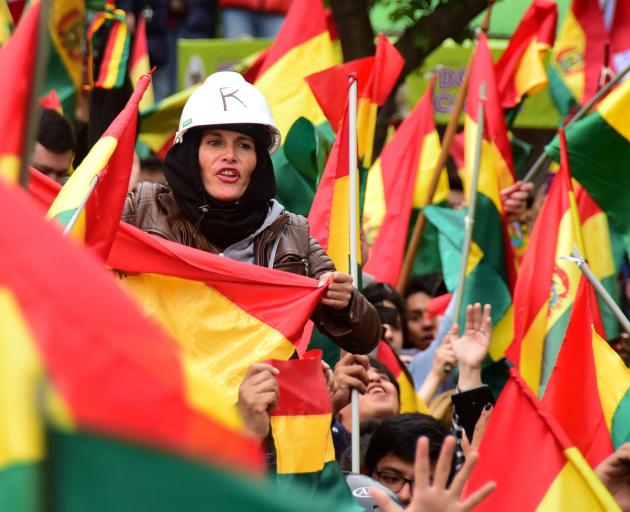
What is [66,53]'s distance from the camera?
277 inches

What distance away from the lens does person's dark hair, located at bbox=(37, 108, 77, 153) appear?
6.37 metres

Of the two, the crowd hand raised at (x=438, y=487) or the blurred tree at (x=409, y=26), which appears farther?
the blurred tree at (x=409, y=26)

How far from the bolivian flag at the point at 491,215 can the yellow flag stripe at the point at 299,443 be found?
2507 mm

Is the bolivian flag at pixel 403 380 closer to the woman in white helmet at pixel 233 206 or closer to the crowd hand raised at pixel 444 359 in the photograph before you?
the crowd hand raised at pixel 444 359

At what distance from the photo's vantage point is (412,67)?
8742 millimetres

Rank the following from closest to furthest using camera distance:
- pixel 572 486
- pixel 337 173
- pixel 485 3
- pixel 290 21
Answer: pixel 572 486 < pixel 337 173 < pixel 290 21 < pixel 485 3

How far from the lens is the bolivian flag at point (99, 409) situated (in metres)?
1.71

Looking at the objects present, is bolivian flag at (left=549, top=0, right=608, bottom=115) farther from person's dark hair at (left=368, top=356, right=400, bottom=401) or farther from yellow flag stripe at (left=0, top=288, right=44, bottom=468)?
yellow flag stripe at (left=0, top=288, right=44, bottom=468)

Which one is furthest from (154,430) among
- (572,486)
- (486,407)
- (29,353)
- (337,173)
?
(337,173)

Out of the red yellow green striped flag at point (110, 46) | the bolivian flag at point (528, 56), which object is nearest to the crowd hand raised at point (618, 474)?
the red yellow green striped flag at point (110, 46)

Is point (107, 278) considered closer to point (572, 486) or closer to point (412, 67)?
point (572, 486)

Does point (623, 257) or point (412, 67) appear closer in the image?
point (623, 257)

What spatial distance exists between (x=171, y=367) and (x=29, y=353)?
0.17 meters

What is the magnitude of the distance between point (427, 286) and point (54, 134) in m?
2.57
